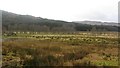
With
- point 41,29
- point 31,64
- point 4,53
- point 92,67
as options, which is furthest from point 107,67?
point 41,29

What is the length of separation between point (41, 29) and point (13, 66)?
117859 millimetres

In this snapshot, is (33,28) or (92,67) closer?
(92,67)

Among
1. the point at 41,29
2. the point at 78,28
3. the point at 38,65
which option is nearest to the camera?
the point at 38,65

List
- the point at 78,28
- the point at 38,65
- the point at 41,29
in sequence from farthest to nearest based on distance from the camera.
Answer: the point at 78,28 < the point at 41,29 < the point at 38,65

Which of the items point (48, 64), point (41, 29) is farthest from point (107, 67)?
point (41, 29)

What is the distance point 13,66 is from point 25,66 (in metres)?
0.78

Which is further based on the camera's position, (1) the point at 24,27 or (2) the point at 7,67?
(1) the point at 24,27

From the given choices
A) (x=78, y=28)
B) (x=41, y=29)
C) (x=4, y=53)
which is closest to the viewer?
(x=4, y=53)

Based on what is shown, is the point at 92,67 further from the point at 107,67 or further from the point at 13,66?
the point at 13,66

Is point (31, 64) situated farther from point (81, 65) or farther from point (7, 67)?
point (81, 65)

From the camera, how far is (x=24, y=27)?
134 meters

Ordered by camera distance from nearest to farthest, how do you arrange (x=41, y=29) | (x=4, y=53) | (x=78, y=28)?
(x=4, y=53) < (x=41, y=29) < (x=78, y=28)

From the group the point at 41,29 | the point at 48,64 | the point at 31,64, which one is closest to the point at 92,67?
the point at 48,64

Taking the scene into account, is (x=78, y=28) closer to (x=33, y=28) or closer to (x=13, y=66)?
(x=33, y=28)
